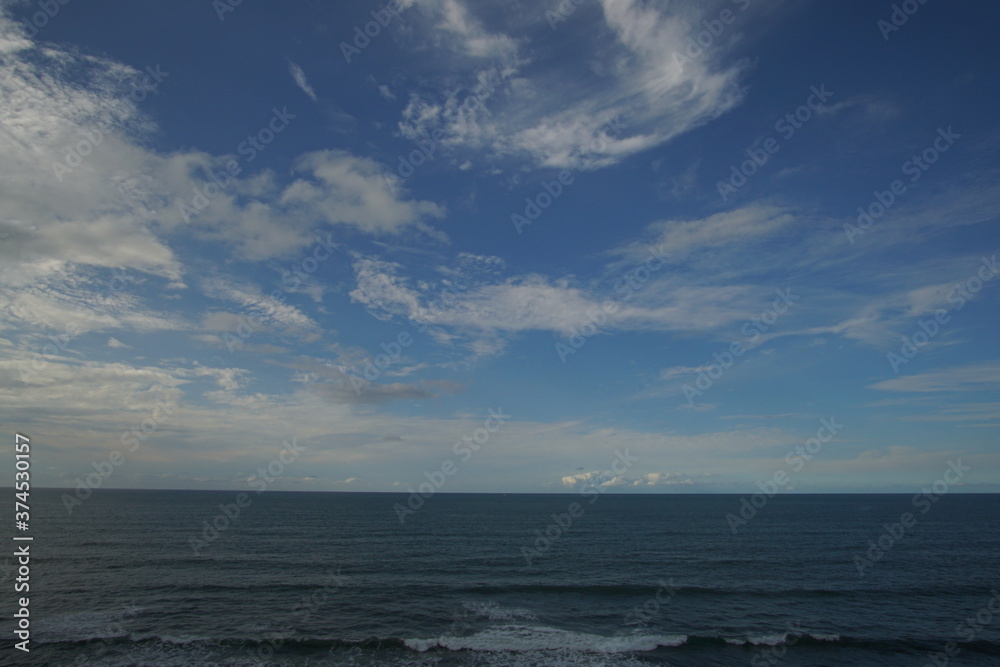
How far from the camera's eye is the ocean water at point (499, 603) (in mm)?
29719

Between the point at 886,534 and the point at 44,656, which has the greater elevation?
the point at 44,656

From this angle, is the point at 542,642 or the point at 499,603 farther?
the point at 499,603

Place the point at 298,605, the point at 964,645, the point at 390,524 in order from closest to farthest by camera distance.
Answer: the point at 964,645 < the point at 298,605 < the point at 390,524

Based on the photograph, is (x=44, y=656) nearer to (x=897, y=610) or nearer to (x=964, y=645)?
(x=964, y=645)

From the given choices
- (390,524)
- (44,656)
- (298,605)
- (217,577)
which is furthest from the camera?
(390,524)

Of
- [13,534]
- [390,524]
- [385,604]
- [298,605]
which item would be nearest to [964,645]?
[385,604]

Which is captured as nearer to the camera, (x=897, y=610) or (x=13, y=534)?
(x=897, y=610)

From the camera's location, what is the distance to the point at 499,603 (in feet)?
128

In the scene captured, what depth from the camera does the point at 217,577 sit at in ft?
149

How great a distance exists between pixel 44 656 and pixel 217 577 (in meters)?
18.4

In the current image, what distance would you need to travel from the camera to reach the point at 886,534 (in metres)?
87.3

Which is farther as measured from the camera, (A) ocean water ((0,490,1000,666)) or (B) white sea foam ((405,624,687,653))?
(B) white sea foam ((405,624,687,653))

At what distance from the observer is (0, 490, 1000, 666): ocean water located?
2972cm

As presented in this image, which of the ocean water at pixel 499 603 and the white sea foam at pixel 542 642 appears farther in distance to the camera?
the white sea foam at pixel 542 642
